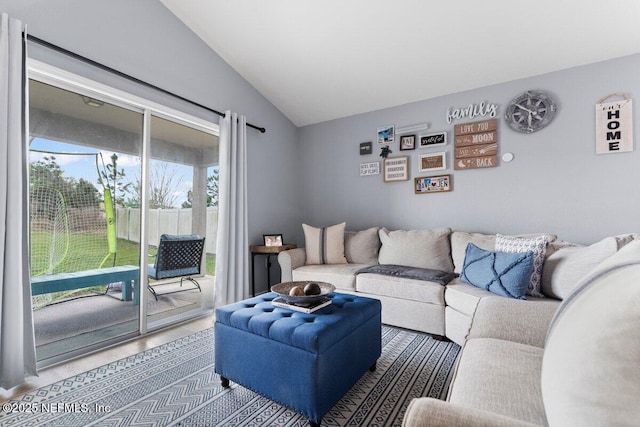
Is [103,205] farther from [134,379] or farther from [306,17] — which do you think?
[306,17]

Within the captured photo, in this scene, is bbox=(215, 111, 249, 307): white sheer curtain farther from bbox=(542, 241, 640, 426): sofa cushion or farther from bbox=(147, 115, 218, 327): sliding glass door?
bbox=(542, 241, 640, 426): sofa cushion

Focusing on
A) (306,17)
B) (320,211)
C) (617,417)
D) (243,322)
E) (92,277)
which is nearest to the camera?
(617,417)

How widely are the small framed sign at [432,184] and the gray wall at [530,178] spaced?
0.18 feet

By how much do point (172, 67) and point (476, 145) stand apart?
311cm

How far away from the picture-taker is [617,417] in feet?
1.42

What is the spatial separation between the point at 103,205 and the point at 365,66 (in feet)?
8.95

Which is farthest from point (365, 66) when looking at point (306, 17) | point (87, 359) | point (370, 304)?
point (87, 359)

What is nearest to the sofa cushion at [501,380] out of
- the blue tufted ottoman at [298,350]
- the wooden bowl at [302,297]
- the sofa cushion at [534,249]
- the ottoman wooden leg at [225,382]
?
the blue tufted ottoman at [298,350]

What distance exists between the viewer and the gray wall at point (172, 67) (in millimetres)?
2082

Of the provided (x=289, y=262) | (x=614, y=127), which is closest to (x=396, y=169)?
(x=289, y=262)

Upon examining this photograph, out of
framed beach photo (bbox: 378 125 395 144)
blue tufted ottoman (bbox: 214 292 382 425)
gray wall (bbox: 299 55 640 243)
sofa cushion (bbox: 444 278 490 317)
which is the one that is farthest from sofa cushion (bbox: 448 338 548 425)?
framed beach photo (bbox: 378 125 395 144)

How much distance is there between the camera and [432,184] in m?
3.41

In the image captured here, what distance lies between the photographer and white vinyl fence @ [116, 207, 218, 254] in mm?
2498

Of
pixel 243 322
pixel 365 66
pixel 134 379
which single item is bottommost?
pixel 134 379
